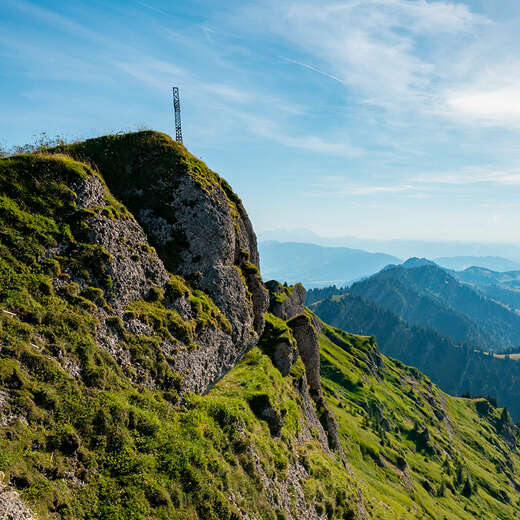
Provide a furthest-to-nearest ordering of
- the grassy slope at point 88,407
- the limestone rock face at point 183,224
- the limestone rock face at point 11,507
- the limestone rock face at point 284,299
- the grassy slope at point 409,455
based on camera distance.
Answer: the grassy slope at point 409,455
the limestone rock face at point 284,299
the limestone rock face at point 183,224
the grassy slope at point 88,407
the limestone rock face at point 11,507

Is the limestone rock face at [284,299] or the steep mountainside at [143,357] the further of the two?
the limestone rock face at [284,299]

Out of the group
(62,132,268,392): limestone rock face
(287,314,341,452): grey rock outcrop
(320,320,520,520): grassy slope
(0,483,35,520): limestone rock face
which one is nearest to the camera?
(0,483,35,520): limestone rock face

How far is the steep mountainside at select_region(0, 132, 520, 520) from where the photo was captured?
17016 mm

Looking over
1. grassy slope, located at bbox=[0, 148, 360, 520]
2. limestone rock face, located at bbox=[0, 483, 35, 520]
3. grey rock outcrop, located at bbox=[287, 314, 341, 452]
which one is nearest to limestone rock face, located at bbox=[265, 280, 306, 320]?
grey rock outcrop, located at bbox=[287, 314, 341, 452]

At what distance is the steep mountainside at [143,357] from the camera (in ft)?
55.8

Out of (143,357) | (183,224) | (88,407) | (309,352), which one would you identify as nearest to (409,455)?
(309,352)

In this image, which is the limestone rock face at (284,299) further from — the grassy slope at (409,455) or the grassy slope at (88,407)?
the grassy slope at (409,455)

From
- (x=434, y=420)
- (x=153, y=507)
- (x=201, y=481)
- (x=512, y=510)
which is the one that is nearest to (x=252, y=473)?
(x=201, y=481)

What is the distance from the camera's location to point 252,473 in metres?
25.2

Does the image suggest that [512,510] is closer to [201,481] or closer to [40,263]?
[201,481]

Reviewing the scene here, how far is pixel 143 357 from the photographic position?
24.5 meters

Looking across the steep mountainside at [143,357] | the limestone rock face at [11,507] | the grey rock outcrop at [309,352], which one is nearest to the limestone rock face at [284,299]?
the grey rock outcrop at [309,352]

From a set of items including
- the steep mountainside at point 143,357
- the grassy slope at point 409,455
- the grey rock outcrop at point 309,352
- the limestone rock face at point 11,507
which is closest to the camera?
the limestone rock face at point 11,507

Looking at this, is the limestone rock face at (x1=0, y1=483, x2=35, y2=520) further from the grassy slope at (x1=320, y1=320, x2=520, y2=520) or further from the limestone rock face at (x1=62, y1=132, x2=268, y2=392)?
the grassy slope at (x1=320, y1=320, x2=520, y2=520)
